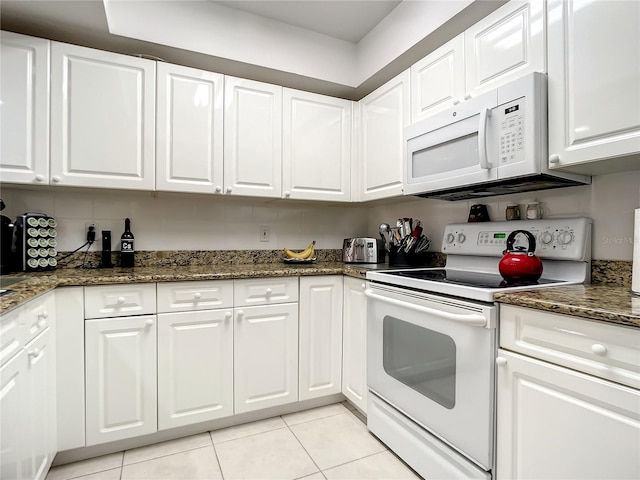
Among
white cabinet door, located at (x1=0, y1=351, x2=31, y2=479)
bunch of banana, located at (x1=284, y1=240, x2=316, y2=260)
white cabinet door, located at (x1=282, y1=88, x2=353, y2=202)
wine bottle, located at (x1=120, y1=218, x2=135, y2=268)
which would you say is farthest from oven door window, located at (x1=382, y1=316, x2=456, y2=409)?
wine bottle, located at (x1=120, y1=218, x2=135, y2=268)

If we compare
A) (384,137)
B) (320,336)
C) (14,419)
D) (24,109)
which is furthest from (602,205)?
(24,109)

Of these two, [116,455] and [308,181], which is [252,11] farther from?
[116,455]

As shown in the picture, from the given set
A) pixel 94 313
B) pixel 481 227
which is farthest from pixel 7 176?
pixel 481 227

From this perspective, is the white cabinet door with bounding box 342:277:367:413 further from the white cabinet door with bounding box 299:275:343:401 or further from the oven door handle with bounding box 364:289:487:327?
the oven door handle with bounding box 364:289:487:327

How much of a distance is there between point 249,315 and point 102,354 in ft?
2.29

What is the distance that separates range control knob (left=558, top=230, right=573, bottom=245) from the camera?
150 cm

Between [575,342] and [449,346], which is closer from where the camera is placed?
[575,342]

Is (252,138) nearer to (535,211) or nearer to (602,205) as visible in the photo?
(535,211)

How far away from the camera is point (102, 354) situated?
5.40 ft

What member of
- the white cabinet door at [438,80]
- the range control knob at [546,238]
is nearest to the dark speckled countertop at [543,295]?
the range control knob at [546,238]

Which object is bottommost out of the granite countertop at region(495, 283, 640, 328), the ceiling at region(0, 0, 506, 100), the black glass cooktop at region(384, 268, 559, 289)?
the granite countertop at region(495, 283, 640, 328)

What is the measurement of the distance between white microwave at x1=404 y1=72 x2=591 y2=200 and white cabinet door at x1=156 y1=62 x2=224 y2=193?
3.65ft

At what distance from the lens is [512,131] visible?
1428mm

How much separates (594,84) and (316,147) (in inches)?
59.6
